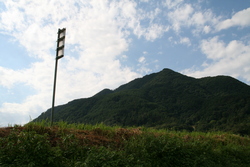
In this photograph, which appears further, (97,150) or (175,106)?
(175,106)

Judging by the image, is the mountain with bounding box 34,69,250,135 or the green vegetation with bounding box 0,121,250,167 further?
the mountain with bounding box 34,69,250,135

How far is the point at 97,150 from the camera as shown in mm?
5094

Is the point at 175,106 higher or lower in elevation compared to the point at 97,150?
higher

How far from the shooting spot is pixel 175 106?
10144cm

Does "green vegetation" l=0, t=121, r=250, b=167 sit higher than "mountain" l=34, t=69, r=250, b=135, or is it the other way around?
"mountain" l=34, t=69, r=250, b=135

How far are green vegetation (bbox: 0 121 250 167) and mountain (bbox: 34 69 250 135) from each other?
5820 centimetres

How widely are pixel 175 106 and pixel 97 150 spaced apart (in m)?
99.9

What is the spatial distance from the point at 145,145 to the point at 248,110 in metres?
77.7

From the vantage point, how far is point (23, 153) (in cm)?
420

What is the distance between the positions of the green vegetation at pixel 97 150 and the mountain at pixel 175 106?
58.2m

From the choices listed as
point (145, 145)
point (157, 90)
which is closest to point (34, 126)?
point (145, 145)

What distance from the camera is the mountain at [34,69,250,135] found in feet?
245

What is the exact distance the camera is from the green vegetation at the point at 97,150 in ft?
13.9

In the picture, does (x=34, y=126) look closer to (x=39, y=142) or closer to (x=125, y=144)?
(x=39, y=142)
